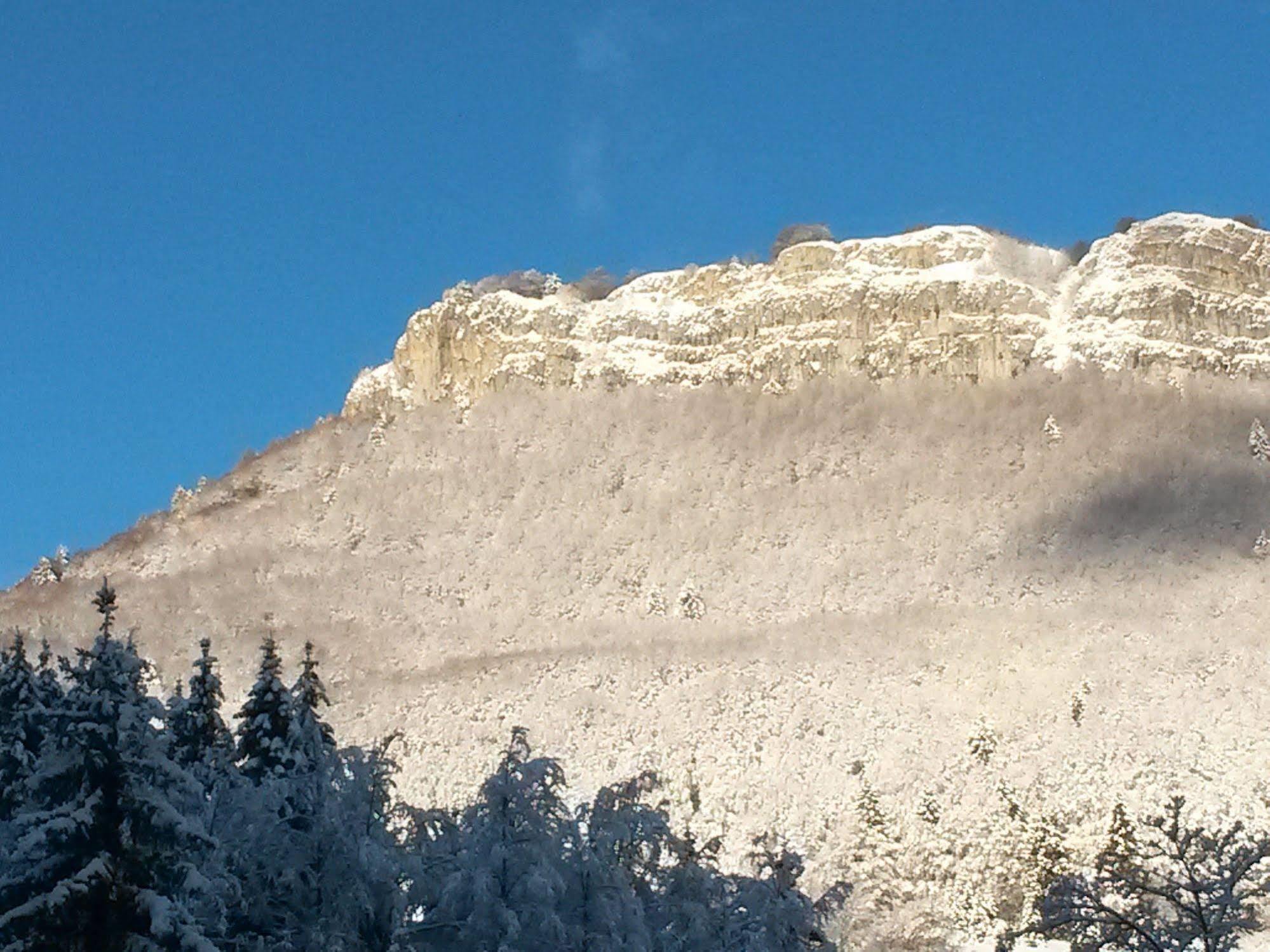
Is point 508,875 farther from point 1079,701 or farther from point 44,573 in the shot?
point 44,573

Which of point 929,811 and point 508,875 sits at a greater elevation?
point 929,811

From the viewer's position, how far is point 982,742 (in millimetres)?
38969

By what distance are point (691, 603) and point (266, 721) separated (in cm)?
2931

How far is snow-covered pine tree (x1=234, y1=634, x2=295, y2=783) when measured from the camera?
78.8ft

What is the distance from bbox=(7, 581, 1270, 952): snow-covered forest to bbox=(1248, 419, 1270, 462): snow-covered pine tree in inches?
1812

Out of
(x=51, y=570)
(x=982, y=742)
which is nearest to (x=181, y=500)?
(x=51, y=570)

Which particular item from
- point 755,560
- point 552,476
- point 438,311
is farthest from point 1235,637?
point 438,311

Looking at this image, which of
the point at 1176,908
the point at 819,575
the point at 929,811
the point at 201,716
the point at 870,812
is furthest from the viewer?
the point at 819,575

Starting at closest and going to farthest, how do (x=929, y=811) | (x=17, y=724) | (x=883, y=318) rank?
(x=17, y=724) < (x=929, y=811) < (x=883, y=318)

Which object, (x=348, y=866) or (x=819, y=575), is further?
(x=819, y=575)

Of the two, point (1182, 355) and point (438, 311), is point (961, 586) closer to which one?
point (1182, 355)

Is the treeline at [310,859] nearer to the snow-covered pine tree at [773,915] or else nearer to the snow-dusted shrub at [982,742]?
the snow-covered pine tree at [773,915]

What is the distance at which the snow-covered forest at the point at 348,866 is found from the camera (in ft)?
42.4

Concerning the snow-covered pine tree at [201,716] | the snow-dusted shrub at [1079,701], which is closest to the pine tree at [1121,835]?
the snow-dusted shrub at [1079,701]
